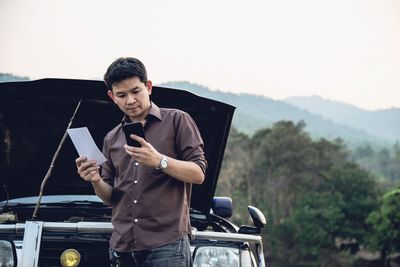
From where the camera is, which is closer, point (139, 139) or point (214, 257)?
point (139, 139)

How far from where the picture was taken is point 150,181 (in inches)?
→ 115

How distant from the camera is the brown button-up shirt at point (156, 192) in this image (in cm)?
290

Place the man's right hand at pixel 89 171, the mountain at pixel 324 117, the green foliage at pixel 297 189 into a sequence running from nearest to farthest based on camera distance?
the man's right hand at pixel 89 171 < the green foliage at pixel 297 189 < the mountain at pixel 324 117

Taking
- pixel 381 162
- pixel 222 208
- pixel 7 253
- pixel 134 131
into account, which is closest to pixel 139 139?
pixel 134 131

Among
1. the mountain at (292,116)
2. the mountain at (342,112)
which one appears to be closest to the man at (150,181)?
the mountain at (292,116)

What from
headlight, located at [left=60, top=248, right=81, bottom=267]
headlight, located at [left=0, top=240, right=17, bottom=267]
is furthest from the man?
headlight, located at [left=0, top=240, right=17, bottom=267]

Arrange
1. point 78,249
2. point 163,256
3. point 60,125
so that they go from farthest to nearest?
point 60,125
point 78,249
point 163,256

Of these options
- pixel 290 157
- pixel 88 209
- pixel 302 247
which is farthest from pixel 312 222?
pixel 88 209

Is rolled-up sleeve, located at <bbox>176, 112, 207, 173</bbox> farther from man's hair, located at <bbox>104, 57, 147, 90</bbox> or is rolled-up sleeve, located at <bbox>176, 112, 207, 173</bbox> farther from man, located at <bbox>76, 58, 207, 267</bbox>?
man's hair, located at <bbox>104, 57, 147, 90</bbox>

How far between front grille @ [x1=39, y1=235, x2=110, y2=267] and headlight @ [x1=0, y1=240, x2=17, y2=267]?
0.59 ft

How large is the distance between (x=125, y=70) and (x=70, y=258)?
138 cm

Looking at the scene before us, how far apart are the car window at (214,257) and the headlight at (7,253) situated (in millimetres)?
1168

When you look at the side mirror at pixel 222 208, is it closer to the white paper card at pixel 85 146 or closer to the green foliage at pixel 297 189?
the white paper card at pixel 85 146

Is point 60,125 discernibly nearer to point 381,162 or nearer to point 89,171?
point 89,171
